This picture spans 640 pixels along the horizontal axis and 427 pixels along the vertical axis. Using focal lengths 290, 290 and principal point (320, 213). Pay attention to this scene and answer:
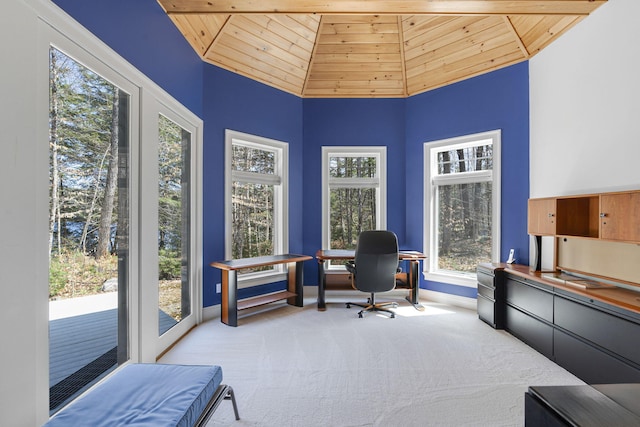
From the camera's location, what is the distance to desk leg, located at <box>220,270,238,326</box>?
3.40m

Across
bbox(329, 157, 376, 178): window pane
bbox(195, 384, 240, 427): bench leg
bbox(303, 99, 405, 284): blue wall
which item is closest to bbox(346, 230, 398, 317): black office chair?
bbox(303, 99, 405, 284): blue wall

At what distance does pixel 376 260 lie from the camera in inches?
144

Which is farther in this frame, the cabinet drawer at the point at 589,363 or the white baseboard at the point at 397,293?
the white baseboard at the point at 397,293

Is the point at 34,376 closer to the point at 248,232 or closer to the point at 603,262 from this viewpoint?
the point at 248,232

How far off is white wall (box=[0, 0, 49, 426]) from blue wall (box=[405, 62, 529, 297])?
4.30 m

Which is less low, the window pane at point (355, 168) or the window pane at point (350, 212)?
the window pane at point (355, 168)

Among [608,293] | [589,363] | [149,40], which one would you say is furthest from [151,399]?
[608,293]

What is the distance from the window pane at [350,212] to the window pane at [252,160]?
1119 mm

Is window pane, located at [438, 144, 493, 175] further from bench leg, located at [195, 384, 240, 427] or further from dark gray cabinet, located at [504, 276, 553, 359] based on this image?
bench leg, located at [195, 384, 240, 427]

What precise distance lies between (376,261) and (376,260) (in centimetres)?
1

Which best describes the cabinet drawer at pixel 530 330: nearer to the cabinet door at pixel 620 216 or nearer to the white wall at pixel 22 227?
the cabinet door at pixel 620 216

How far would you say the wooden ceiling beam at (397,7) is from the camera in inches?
110

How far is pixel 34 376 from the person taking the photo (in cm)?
145

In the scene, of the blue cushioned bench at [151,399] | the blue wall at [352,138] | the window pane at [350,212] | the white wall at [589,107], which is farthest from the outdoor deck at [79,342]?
the white wall at [589,107]
